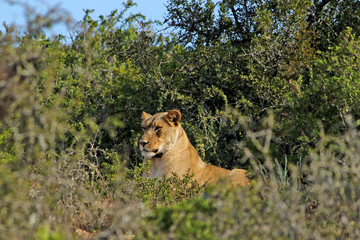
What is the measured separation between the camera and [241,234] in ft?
11.3

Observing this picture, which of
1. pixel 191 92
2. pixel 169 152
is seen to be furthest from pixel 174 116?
pixel 191 92

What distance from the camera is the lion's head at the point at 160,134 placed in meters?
7.45

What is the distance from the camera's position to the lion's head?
293 inches

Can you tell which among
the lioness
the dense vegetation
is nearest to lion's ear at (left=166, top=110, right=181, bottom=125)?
the lioness

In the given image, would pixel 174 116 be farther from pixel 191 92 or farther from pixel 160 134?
pixel 191 92

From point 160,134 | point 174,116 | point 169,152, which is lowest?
point 169,152

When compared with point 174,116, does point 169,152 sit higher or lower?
lower

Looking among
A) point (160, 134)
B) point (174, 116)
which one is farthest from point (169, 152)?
point (174, 116)

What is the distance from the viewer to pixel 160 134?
24.8 ft

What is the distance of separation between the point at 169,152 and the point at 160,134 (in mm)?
293

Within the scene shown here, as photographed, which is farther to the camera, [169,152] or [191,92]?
[191,92]

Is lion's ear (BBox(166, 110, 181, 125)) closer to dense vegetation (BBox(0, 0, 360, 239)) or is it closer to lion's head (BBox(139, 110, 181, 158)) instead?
lion's head (BBox(139, 110, 181, 158))

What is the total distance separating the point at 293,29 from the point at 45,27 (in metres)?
5.04

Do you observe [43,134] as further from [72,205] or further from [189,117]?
[189,117]
